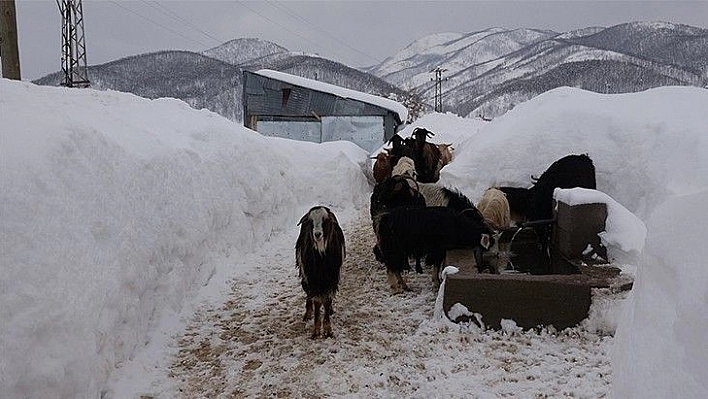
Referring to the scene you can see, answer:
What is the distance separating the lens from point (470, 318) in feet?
15.4

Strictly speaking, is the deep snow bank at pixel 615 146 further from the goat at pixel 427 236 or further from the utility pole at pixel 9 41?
the utility pole at pixel 9 41

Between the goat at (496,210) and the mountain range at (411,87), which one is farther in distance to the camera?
the mountain range at (411,87)

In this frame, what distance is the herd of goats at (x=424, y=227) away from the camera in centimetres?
475

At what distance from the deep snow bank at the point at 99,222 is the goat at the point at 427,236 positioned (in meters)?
2.13

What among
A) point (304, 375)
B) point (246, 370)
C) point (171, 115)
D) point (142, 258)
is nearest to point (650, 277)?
point (304, 375)

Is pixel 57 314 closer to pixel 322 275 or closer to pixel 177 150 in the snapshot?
pixel 322 275

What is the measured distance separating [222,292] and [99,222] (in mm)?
1872

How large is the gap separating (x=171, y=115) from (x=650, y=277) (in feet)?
26.3

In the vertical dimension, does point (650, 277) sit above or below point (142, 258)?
above

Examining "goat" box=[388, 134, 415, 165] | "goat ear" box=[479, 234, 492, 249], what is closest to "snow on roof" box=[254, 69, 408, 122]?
"goat" box=[388, 134, 415, 165]

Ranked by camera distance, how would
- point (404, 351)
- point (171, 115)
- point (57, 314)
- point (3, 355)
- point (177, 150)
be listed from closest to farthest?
1. point (3, 355)
2. point (57, 314)
3. point (404, 351)
4. point (177, 150)
5. point (171, 115)

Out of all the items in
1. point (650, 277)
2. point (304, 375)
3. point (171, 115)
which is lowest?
point (304, 375)

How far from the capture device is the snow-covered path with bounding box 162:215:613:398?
379cm

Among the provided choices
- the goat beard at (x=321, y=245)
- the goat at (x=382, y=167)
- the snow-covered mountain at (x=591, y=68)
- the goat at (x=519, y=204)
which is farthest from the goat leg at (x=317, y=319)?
the snow-covered mountain at (x=591, y=68)
